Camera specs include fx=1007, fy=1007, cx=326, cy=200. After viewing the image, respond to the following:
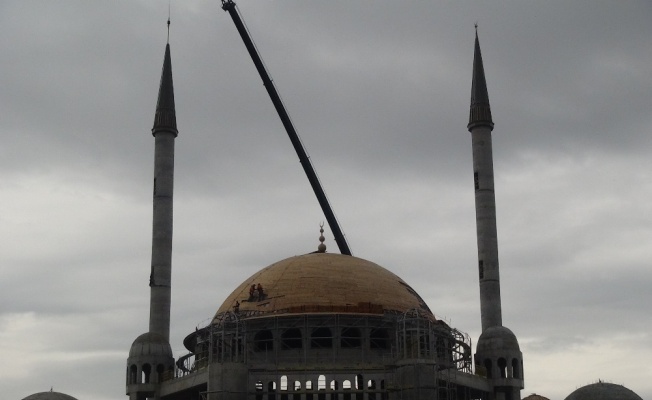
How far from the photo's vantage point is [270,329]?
82.6 m

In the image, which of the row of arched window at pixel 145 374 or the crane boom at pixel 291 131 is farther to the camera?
the crane boom at pixel 291 131

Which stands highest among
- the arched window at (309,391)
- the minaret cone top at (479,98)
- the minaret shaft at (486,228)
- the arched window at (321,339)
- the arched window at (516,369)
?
the minaret cone top at (479,98)

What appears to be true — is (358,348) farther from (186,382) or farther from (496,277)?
(496,277)

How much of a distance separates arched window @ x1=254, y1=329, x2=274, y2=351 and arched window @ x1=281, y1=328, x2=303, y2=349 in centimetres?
100

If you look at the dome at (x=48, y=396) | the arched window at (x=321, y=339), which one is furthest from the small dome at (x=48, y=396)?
the arched window at (x=321, y=339)

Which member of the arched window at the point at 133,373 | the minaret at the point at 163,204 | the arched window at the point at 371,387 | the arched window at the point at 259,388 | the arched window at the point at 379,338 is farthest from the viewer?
the minaret at the point at 163,204

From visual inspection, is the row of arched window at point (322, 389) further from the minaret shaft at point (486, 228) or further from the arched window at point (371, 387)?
the minaret shaft at point (486, 228)

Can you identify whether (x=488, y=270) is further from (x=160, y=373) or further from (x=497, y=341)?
(x=160, y=373)

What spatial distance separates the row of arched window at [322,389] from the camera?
76.8 m

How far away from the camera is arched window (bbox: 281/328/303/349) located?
270 feet

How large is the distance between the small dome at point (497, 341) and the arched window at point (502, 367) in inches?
40.9


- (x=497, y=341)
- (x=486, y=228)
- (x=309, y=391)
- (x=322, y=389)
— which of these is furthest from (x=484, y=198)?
(x=309, y=391)

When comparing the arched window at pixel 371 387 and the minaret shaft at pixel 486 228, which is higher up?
the minaret shaft at pixel 486 228

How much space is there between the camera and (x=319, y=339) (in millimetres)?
81875
